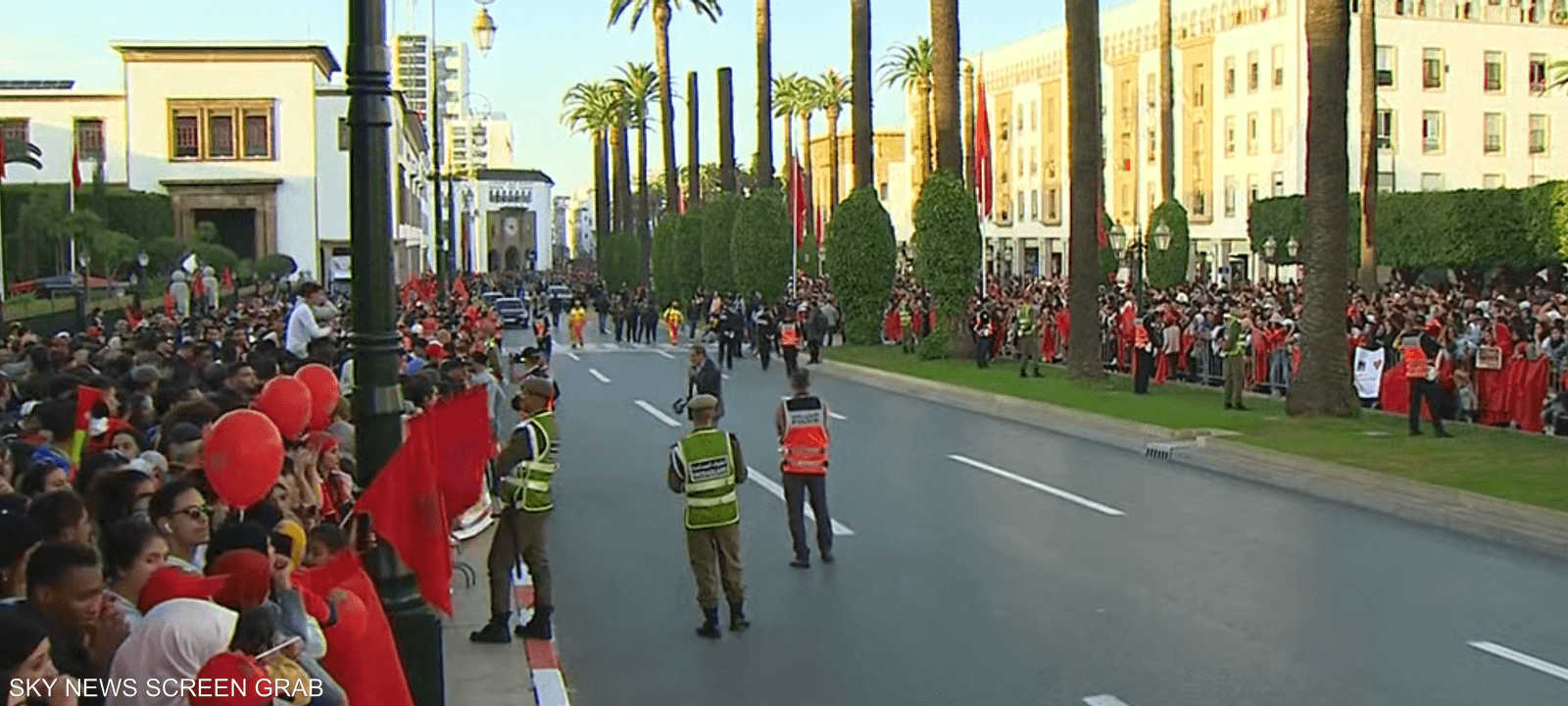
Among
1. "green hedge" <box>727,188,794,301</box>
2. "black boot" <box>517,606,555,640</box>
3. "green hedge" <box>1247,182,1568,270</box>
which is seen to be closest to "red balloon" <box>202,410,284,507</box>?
"black boot" <box>517,606,555,640</box>

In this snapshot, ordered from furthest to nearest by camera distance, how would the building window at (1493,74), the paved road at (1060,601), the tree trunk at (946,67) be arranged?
the building window at (1493,74) < the tree trunk at (946,67) < the paved road at (1060,601)

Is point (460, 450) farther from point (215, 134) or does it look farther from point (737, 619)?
point (215, 134)

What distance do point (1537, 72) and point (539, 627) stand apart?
231ft

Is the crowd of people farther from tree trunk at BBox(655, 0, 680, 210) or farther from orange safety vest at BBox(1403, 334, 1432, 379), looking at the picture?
tree trunk at BBox(655, 0, 680, 210)

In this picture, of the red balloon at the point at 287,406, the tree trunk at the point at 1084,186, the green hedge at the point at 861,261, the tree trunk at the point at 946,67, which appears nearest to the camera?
the red balloon at the point at 287,406

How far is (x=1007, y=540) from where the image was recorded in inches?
623

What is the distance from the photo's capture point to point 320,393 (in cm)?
1093

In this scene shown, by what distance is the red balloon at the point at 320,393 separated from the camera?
1080cm

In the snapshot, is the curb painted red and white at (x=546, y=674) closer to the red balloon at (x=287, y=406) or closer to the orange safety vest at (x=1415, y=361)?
the red balloon at (x=287, y=406)

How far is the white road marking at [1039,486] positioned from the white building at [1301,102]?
46104 millimetres

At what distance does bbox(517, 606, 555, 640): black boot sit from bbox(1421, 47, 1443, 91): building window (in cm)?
6638

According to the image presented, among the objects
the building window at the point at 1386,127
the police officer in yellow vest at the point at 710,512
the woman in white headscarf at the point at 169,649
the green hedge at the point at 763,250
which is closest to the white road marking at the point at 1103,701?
the police officer in yellow vest at the point at 710,512

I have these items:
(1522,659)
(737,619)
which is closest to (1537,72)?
(1522,659)

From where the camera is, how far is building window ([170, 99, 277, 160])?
6869 centimetres
